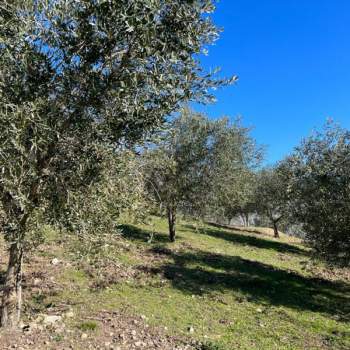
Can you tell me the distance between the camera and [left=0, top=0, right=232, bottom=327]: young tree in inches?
277

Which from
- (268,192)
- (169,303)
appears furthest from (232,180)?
(268,192)

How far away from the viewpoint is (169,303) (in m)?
13.3

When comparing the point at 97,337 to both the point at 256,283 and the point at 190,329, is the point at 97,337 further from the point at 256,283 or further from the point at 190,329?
the point at 256,283

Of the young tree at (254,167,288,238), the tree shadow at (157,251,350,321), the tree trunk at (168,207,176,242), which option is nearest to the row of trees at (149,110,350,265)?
the tree trunk at (168,207,176,242)

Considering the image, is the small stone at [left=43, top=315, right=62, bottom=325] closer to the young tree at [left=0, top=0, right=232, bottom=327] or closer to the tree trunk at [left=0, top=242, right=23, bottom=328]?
the tree trunk at [left=0, top=242, right=23, bottom=328]

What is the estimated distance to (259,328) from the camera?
40.0 ft

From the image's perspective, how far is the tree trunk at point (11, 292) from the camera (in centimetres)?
937

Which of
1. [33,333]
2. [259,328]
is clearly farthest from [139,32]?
[259,328]

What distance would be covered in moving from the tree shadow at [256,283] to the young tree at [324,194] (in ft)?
7.20

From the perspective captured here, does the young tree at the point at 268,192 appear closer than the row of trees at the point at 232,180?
No

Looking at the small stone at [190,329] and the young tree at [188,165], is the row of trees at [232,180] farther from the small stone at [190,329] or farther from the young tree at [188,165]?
the small stone at [190,329]

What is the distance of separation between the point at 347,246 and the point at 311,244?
6.06 ft

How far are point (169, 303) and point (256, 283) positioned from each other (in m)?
6.60

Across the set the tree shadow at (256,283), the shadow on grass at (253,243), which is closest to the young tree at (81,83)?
the tree shadow at (256,283)
